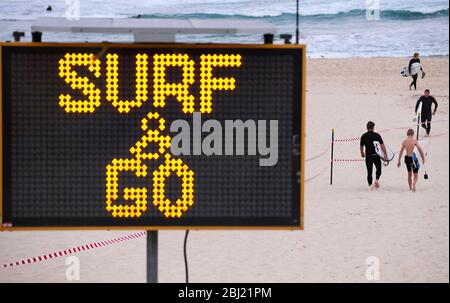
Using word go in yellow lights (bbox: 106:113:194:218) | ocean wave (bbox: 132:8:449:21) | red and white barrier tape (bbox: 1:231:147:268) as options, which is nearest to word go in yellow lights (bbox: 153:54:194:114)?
word go in yellow lights (bbox: 106:113:194:218)

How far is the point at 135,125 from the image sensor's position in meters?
5.27

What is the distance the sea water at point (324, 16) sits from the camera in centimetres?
6738

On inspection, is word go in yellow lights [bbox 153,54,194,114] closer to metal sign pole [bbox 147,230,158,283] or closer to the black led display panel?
the black led display panel

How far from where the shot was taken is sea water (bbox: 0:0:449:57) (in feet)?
221

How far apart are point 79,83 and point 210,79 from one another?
0.82 metres

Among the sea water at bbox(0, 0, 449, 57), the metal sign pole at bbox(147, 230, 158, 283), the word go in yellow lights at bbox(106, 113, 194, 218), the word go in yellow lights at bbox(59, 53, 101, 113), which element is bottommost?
the metal sign pole at bbox(147, 230, 158, 283)

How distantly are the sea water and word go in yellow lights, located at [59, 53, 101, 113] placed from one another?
60.4 m

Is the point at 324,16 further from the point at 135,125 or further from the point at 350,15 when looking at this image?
the point at 135,125

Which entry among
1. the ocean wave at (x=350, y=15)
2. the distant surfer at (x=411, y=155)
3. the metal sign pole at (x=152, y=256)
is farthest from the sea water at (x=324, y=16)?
the metal sign pole at (x=152, y=256)

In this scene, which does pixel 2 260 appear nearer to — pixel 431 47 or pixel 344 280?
pixel 344 280

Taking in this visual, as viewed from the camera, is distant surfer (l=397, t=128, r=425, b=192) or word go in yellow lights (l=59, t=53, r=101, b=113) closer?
word go in yellow lights (l=59, t=53, r=101, b=113)

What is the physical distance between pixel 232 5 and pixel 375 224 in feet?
232

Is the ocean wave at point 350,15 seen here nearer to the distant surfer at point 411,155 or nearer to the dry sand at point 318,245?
the dry sand at point 318,245
